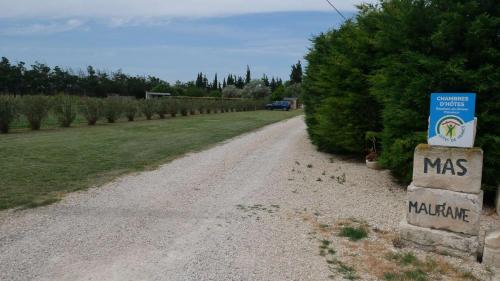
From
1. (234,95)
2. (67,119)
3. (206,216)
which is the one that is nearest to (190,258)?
(206,216)

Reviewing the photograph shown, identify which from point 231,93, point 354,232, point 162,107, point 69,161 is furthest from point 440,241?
point 231,93

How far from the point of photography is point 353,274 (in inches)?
152

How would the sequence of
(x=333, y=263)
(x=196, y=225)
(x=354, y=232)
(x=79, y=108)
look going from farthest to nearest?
(x=79, y=108) < (x=196, y=225) < (x=354, y=232) < (x=333, y=263)

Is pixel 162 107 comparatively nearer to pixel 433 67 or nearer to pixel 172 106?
pixel 172 106

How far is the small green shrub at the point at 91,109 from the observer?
21.7m

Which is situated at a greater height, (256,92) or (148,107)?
(256,92)


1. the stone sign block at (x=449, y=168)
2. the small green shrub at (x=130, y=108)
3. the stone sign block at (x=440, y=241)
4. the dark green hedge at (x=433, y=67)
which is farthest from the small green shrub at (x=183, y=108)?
the stone sign block at (x=440, y=241)

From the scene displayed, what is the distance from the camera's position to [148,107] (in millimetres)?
28766

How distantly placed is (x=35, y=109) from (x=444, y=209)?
59.4 feet

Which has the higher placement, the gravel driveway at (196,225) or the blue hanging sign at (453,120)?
the blue hanging sign at (453,120)

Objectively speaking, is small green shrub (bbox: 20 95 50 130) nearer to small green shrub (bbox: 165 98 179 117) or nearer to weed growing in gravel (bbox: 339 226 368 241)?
small green shrub (bbox: 165 98 179 117)

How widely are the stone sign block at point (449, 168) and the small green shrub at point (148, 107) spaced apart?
25422 mm

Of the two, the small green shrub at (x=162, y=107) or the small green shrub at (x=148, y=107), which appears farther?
the small green shrub at (x=162, y=107)

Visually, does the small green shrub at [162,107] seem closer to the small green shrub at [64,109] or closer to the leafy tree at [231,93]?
the small green shrub at [64,109]
